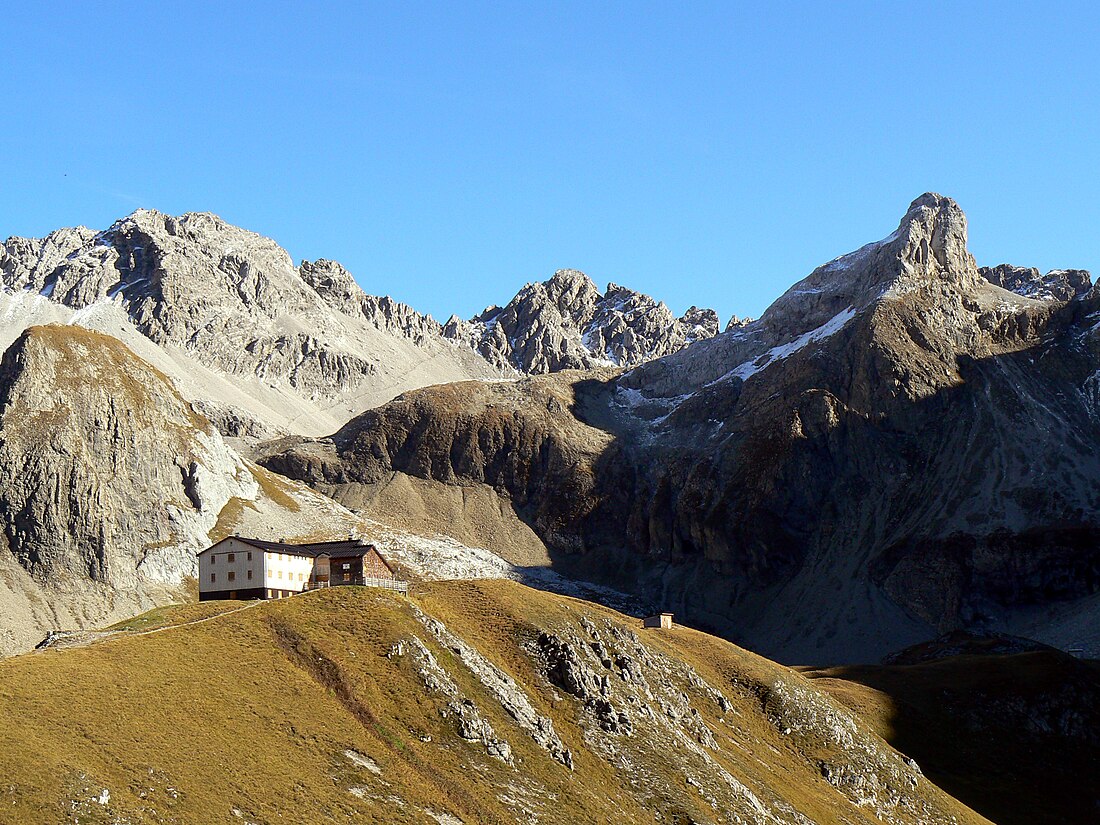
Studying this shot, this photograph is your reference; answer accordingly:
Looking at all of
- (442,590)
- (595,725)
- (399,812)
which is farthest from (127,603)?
(399,812)

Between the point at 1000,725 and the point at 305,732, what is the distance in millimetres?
86173

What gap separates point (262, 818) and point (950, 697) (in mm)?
94123

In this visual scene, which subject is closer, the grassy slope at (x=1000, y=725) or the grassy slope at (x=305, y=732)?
the grassy slope at (x=305, y=732)

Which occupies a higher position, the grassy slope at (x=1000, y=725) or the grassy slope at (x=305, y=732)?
the grassy slope at (x=305, y=732)

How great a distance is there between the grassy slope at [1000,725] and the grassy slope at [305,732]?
3204 cm

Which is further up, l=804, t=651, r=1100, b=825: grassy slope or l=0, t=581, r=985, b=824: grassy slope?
l=0, t=581, r=985, b=824: grassy slope

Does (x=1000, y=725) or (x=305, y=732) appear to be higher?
(x=305, y=732)

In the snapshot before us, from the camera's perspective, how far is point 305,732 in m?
62.9

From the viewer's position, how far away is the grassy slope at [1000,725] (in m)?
115

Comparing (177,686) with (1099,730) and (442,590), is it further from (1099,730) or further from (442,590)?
(1099,730)

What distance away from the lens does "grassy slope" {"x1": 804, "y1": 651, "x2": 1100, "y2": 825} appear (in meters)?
115

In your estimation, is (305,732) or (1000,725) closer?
(305,732)

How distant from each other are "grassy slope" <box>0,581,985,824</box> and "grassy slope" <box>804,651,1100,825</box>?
105 ft

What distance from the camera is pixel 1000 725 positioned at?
415 feet
